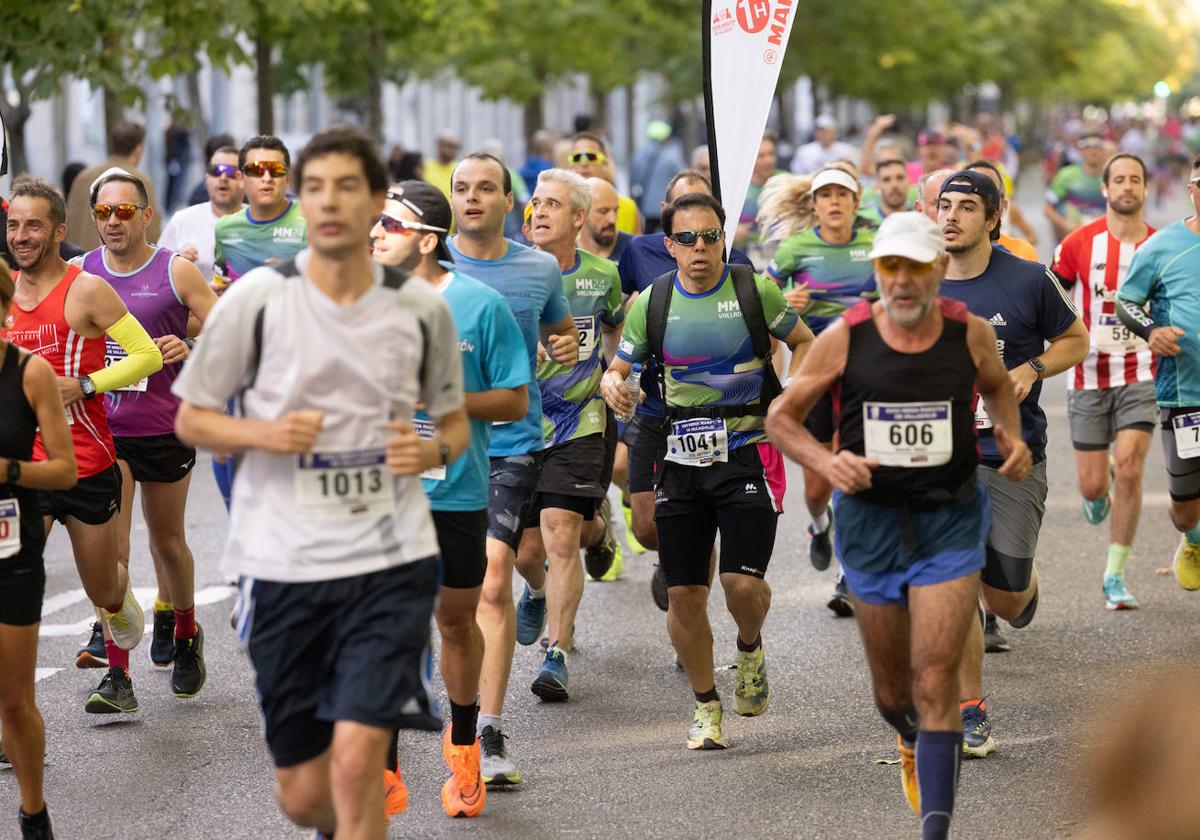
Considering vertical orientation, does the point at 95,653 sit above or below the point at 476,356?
below

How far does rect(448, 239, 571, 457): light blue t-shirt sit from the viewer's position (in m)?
7.00

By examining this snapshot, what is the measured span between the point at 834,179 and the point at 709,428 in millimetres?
3518

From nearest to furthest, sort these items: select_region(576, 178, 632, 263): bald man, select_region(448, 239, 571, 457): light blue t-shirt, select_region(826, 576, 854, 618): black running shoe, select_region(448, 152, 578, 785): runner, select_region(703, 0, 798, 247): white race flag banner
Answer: select_region(448, 152, 578, 785): runner
select_region(448, 239, 571, 457): light blue t-shirt
select_region(703, 0, 798, 247): white race flag banner
select_region(826, 576, 854, 618): black running shoe
select_region(576, 178, 632, 263): bald man

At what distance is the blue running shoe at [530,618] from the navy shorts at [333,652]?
3772mm

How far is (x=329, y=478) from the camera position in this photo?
463 centimetres

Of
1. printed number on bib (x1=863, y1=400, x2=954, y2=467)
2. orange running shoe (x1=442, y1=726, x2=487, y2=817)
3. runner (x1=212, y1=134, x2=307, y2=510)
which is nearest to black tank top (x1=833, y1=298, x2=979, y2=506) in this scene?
printed number on bib (x1=863, y1=400, x2=954, y2=467)

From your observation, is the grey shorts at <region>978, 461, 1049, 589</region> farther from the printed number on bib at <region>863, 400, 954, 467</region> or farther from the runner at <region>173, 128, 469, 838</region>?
the runner at <region>173, 128, 469, 838</region>

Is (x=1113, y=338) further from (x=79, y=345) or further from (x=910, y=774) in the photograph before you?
(x=79, y=345)

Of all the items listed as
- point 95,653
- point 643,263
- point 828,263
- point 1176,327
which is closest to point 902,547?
point 1176,327

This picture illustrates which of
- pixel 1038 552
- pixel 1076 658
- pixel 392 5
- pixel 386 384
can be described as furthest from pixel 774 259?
pixel 392 5

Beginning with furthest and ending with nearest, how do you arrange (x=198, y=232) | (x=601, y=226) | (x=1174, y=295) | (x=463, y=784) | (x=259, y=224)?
(x=198, y=232)
(x=601, y=226)
(x=259, y=224)
(x=1174, y=295)
(x=463, y=784)

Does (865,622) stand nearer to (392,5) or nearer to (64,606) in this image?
(64,606)

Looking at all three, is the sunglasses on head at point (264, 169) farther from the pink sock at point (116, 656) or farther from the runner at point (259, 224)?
the pink sock at point (116, 656)

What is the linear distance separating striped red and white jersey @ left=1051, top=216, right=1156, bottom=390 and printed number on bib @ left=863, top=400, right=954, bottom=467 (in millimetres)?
4717
